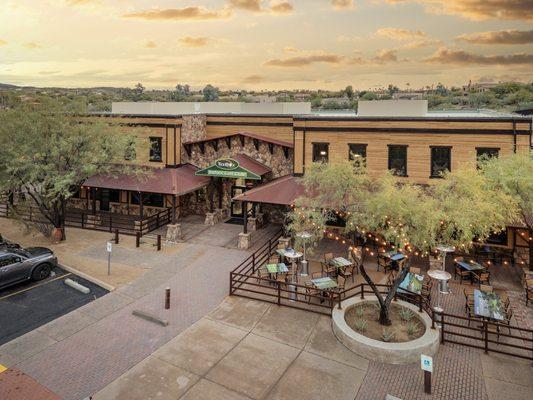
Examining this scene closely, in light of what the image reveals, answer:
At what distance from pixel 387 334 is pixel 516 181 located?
348 inches

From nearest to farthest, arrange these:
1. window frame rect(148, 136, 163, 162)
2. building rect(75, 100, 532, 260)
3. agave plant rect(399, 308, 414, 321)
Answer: agave plant rect(399, 308, 414, 321), building rect(75, 100, 532, 260), window frame rect(148, 136, 163, 162)

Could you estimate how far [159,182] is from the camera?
26.5 meters

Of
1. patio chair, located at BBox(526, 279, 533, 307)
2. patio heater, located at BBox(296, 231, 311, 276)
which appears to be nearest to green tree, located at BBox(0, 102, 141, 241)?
patio heater, located at BBox(296, 231, 311, 276)

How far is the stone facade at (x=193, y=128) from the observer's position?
2844 cm

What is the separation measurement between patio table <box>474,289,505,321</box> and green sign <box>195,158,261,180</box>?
13915mm

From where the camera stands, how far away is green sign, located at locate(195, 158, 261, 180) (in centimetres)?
2472

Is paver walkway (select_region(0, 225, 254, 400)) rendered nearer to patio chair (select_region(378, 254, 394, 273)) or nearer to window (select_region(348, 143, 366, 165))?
patio chair (select_region(378, 254, 394, 273))

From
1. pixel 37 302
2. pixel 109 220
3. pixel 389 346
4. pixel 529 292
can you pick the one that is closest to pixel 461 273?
pixel 529 292

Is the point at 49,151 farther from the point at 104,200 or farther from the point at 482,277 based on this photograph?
the point at 482,277

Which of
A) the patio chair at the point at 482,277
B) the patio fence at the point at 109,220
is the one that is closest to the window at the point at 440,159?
the patio chair at the point at 482,277

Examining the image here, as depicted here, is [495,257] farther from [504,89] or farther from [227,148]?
[504,89]

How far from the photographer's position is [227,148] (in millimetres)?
28812

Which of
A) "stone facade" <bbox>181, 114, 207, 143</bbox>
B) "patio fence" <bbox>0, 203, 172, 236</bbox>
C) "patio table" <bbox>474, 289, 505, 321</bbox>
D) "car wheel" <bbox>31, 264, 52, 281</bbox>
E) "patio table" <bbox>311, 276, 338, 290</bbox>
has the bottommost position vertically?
"car wheel" <bbox>31, 264, 52, 281</bbox>

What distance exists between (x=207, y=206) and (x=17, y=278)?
14273mm
